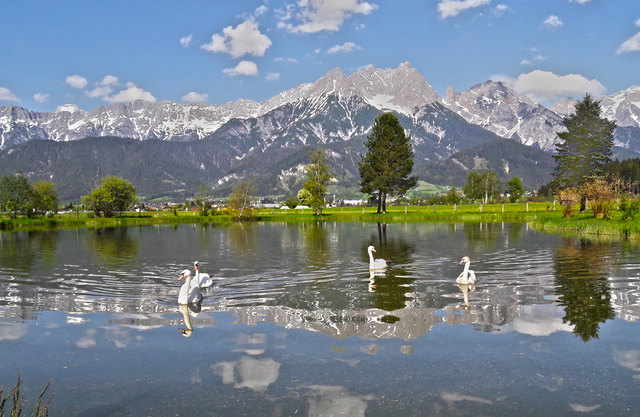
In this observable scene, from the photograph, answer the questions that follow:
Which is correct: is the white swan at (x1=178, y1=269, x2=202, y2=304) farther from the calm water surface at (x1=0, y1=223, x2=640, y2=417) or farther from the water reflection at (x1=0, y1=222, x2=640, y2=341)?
the calm water surface at (x1=0, y1=223, x2=640, y2=417)

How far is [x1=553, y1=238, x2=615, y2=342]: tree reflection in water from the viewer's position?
16016mm

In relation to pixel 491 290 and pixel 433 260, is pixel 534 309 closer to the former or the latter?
pixel 491 290

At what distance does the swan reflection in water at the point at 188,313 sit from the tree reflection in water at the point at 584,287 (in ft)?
42.0

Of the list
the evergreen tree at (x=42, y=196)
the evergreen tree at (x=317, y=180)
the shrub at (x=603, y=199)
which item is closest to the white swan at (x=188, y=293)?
the shrub at (x=603, y=199)

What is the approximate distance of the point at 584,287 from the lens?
21.8m

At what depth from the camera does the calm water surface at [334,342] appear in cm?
1031

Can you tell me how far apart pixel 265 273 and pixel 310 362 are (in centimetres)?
1578

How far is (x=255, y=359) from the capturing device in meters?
12.8

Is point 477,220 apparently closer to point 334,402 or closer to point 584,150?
point 584,150

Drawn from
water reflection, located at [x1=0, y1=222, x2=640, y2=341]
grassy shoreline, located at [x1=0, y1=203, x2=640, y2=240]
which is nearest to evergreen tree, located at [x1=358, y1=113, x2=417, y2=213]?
grassy shoreline, located at [x1=0, y1=203, x2=640, y2=240]

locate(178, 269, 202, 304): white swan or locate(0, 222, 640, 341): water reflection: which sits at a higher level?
locate(178, 269, 202, 304): white swan

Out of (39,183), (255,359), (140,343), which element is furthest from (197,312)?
(39,183)

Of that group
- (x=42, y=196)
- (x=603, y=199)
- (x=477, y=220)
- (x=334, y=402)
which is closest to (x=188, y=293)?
(x=334, y=402)

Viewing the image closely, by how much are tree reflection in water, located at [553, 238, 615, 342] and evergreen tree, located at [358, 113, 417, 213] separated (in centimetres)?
7583
